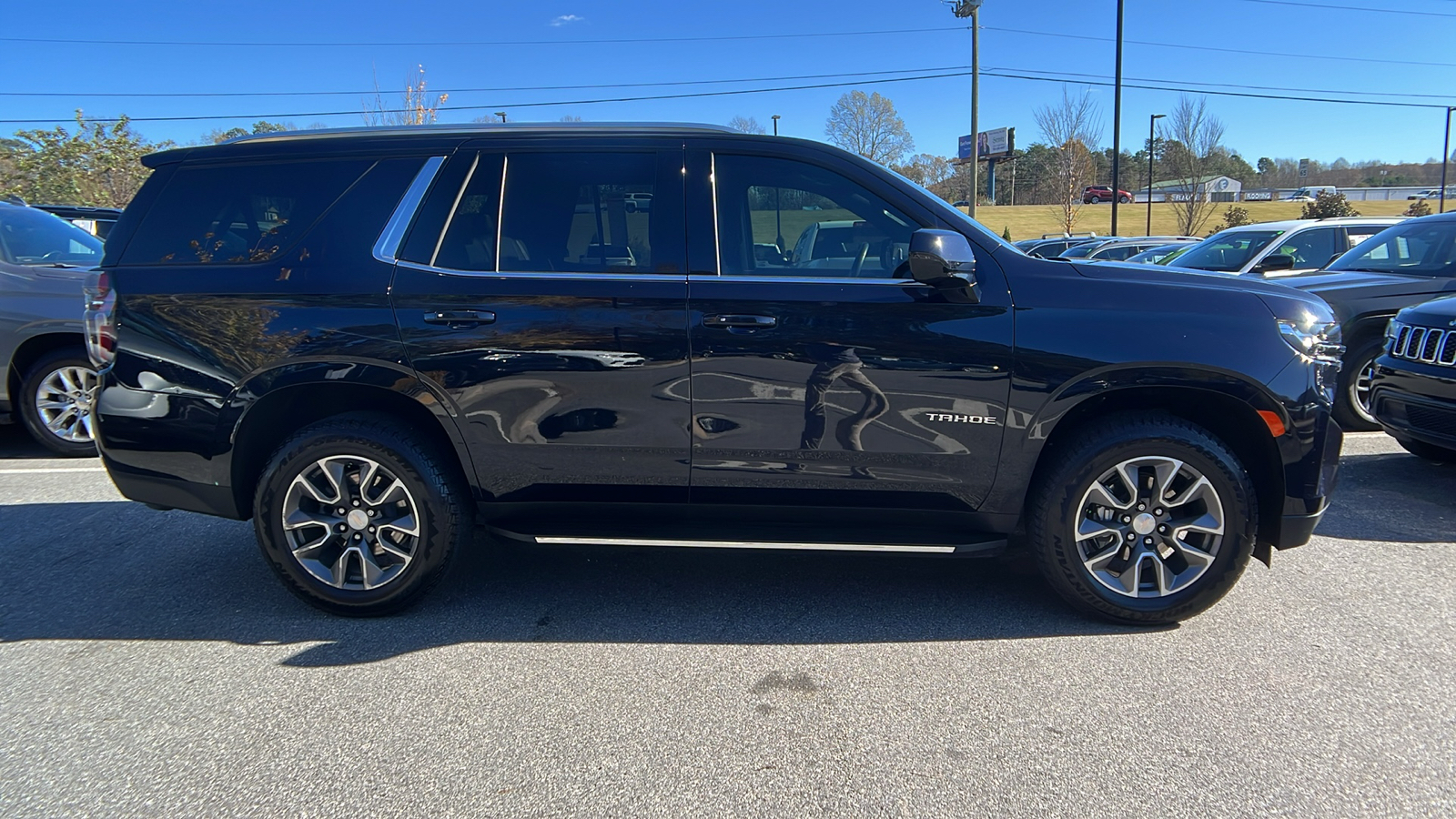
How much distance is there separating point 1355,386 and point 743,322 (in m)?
6.12

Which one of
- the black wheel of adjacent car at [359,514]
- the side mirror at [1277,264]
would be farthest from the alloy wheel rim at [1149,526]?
the side mirror at [1277,264]

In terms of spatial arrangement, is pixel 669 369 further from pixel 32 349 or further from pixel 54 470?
pixel 32 349

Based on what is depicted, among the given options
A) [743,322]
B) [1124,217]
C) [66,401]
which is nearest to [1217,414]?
[743,322]

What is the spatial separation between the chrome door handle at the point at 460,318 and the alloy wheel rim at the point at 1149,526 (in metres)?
2.52

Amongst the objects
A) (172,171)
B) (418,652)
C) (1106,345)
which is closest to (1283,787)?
(1106,345)

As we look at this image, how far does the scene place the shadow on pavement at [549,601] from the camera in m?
3.50

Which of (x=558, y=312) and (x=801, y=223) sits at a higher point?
(x=801, y=223)

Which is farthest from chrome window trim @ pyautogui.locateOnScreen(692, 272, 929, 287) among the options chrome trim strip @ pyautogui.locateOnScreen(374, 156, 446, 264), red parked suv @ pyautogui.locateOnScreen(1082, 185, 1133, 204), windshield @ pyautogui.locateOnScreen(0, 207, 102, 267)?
red parked suv @ pyautogui.locateOnScreen(1082, 185, 1133, 204)

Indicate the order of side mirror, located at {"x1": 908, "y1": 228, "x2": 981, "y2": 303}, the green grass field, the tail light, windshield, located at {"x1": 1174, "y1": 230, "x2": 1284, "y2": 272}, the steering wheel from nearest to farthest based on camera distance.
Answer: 1. side mirror, located at {"x1": 908, "y1": 228, "x2": 981, "y2": 303}
2. the steering wheel
3. the tail light
4. windshield, located at {"x1": 1174, "y1": 230, "x2": 1284, "y2": 272}
5. the green grass field

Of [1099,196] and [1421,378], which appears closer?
[1421,378]

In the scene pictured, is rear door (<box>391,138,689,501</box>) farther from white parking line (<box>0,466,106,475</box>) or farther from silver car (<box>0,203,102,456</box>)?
silver car (<box>0,203,102,456</box>)

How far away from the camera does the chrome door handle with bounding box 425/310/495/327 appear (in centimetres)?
340

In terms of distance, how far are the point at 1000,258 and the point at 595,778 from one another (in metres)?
2.43

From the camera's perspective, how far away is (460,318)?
3.40 meters
